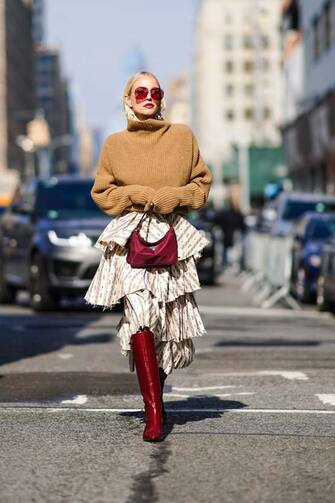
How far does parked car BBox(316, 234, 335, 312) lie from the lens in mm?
18891

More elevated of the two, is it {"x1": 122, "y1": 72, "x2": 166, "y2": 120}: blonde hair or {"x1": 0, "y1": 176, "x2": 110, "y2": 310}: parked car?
{"x1": 122, "y1": 72, "x2": 166, "y2": 120}: blonde hair

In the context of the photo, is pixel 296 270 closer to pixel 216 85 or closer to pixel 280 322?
pixel 280 322

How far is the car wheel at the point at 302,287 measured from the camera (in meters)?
22.1

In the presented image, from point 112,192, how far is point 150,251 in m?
0.37

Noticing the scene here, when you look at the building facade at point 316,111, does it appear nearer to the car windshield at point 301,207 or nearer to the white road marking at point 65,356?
the car windshield at point 301,207

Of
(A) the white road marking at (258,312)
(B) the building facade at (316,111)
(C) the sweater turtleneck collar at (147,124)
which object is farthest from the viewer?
(B) the building facade at (316,111)

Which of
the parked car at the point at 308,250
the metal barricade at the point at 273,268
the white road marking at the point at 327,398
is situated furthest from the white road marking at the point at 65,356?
the parked car at the point at 308,250

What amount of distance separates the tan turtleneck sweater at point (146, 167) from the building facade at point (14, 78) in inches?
4411

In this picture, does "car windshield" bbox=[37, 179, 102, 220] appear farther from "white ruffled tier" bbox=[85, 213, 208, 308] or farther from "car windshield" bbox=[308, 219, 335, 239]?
"white ruffled tier" bbox=[85, 213, 208, 308]

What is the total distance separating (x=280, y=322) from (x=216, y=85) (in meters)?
143

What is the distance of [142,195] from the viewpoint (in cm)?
695

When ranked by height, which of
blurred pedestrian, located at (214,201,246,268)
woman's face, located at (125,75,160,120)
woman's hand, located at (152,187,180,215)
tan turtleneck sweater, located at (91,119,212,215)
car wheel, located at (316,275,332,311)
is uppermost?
woman's face, located at (125,75,160,120)

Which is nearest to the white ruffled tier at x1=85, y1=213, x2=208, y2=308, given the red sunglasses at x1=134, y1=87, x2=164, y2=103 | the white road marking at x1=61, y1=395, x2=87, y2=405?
the red sunglasses at x1=134, y1=87, x2=164, y2=103

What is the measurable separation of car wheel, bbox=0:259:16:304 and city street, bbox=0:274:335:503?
24.0 feet
